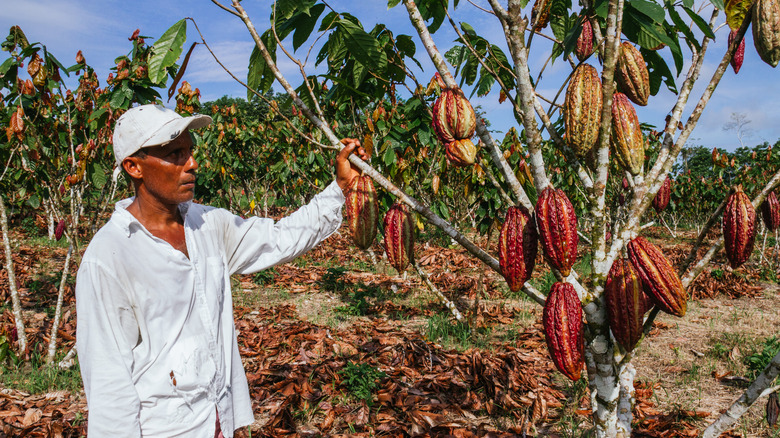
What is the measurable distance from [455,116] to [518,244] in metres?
0.41

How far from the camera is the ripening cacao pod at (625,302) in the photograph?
4.04ft

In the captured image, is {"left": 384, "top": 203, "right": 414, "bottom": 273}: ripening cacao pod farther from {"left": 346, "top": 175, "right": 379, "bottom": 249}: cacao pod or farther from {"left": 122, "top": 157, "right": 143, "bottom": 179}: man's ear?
{"left": 122, "top": 157, "right": 143, "bottom": 179}: man's ear

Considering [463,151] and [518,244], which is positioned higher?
[463,151]

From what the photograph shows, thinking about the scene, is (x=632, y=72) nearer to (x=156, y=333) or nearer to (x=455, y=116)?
(x=455, y=116)

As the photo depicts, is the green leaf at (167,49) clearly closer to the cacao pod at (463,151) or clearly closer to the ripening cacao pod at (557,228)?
the cacao pod at (463,151)

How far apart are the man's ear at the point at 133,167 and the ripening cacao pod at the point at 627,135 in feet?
4.73

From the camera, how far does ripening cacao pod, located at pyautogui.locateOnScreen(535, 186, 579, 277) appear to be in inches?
47.0

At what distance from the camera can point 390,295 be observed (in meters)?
6.19

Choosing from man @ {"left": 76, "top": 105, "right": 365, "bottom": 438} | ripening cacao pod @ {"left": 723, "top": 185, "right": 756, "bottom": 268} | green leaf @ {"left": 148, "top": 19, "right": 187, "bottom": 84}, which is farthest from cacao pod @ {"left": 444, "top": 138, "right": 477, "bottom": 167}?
green leaf @ {"left": 148, "top": 19, "right": 187, "bottom": 84}

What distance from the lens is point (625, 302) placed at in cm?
124

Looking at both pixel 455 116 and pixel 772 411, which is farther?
pixel 772 411

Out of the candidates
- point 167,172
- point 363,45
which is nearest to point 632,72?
point 363,45

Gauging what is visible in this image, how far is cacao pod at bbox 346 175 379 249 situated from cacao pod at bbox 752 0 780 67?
107 cm

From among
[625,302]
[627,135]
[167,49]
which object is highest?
[167,49]
